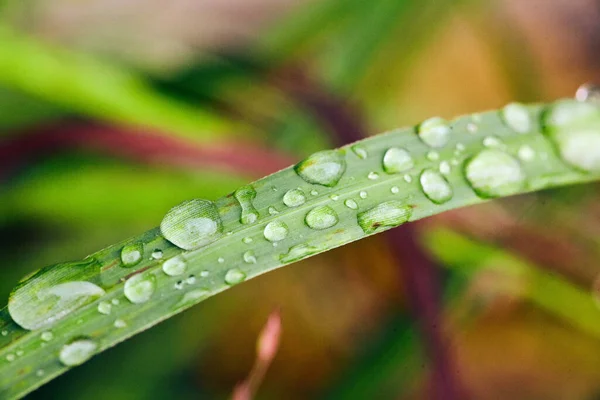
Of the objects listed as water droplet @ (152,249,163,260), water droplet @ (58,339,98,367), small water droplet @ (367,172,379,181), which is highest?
small water droplet @ (367,172,379,181)

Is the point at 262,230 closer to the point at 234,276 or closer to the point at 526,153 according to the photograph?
the point at 234,276

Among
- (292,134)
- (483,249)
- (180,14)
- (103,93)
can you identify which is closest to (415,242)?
(483,249)

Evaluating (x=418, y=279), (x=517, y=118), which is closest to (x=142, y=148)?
(x=418, y=279)

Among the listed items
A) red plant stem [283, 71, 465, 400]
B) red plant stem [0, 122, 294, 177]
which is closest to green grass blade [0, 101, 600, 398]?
red plant stem [283, 71, 465, 400]

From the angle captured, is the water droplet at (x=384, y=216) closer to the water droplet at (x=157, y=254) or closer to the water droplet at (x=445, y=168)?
the water droplet at (x=445, y=168)

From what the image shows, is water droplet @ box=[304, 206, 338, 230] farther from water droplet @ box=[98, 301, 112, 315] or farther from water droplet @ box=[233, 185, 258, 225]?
water droplet @ box=[98, 301, 112, 315]

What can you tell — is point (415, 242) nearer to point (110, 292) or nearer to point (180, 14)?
point (110, 292)
